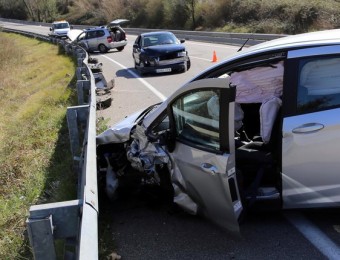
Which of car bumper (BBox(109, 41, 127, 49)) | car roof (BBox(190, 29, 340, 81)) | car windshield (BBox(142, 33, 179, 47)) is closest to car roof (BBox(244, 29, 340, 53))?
car roof (BBox(190, 29, 340, 81))

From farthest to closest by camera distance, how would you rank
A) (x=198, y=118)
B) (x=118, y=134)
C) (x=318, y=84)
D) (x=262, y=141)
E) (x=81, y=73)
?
(x=81, y=73)
(x=118, y=134)
(x=262, y=141)
(x=198, y=118)
(x=318, y=84)

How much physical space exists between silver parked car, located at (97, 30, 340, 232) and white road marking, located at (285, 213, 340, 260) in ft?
0.93

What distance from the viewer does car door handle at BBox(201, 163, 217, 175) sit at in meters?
4.01

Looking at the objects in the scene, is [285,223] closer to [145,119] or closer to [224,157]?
[224,157]

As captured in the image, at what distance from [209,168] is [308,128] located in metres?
0.89

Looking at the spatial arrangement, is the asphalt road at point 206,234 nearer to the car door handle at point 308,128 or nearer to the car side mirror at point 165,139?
the car side mirror at point 165,139

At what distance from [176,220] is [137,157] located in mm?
744

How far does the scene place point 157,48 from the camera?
54.0 ft

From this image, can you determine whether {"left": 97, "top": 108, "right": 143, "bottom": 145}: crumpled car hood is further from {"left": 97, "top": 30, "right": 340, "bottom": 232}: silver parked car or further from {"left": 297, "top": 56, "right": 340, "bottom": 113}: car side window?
{"left": 297, "top": 56, "right": 340, "bottom": 113}: car side window

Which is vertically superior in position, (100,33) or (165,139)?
(165,139)

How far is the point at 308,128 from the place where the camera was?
3.90 metres

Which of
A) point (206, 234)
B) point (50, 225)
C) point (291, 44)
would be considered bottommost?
point (206, 234)

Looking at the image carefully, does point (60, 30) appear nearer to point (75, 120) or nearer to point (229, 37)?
point (229, 37)

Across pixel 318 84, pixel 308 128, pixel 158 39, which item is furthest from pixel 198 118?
pixel 158 39
